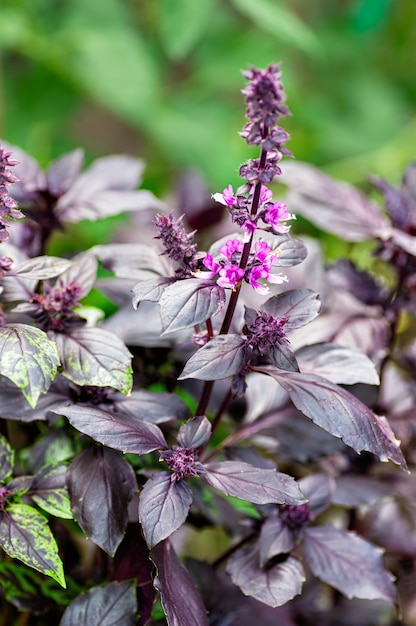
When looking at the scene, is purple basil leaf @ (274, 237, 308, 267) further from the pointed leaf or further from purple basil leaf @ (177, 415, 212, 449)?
the pointed leaf

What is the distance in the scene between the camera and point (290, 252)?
0.59m

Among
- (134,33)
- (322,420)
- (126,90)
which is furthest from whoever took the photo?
(134,33)

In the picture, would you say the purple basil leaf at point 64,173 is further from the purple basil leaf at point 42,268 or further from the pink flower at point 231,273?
the pink flower at point 231,273

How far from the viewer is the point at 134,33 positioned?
1.73 meters

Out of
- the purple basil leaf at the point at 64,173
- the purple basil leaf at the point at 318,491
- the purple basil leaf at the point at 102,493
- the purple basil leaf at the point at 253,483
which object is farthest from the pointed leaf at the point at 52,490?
the purple basil leaf at the point at 64,173

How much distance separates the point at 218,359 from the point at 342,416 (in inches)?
4.1

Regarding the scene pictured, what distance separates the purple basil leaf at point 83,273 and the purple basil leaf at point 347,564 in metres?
0.30

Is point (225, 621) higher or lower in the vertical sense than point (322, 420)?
lower

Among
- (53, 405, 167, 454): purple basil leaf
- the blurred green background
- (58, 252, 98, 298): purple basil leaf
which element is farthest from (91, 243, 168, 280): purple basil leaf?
the blurred green background

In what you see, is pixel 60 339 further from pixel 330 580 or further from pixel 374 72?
pixel 374 72

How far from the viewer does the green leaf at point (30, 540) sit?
539mm

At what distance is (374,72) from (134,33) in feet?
2.23

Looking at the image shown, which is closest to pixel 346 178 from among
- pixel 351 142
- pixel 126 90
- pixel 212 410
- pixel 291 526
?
pixel 351 142

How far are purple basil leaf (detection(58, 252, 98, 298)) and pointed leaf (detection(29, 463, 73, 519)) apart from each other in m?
0.16
